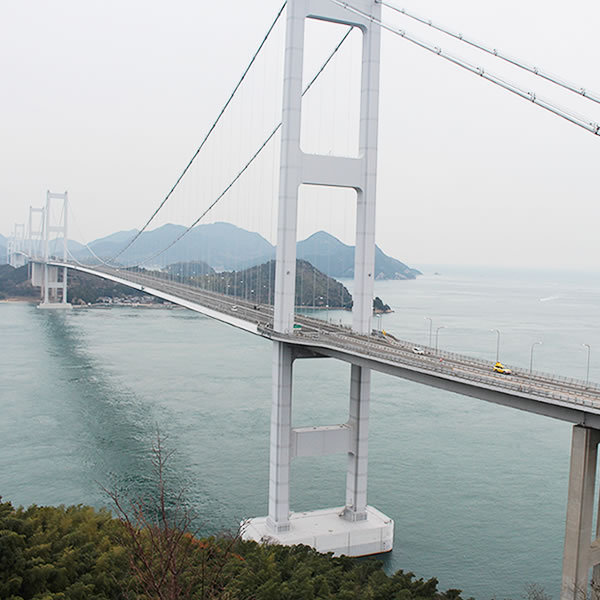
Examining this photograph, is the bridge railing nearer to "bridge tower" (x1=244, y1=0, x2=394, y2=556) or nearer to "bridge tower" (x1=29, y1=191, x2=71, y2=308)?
"bridge tower" (x1=244, y1=0, x2=394, y2=556)

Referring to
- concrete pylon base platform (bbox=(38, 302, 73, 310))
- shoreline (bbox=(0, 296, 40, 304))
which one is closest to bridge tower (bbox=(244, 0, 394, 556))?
concrete pylon base platform (bbox=(38, 302, 73, 310))

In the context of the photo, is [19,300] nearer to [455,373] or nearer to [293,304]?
[293,304]

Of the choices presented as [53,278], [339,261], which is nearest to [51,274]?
[53,278]

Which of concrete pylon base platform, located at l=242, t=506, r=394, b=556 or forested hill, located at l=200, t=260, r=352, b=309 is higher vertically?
forested hill, located at l=200, t=260, r=352, b=309

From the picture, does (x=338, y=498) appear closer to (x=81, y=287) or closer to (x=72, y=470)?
(x=72, y=470)

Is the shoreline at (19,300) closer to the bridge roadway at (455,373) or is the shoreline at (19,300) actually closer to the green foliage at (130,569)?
the bridge roadway at (455,373)

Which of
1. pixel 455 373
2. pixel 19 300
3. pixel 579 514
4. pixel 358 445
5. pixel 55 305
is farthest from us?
pixel 19 300
